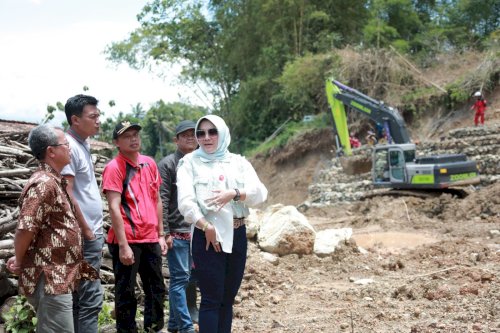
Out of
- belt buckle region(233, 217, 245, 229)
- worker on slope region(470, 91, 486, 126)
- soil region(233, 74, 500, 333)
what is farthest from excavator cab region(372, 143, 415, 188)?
belt buckle region(233, 217, 245, 229)

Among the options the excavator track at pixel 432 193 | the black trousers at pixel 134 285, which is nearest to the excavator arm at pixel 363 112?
the excavator track at pixel 432 193

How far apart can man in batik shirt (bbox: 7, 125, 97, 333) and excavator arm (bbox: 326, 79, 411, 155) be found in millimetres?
14519

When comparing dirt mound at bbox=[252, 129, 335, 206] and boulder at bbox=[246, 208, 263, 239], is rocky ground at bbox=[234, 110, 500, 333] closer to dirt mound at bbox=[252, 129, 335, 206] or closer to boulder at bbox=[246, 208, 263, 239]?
boulder at bbox=[246, 208, 263, 239]

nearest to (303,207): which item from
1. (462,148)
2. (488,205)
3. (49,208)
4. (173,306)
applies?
(462,148)

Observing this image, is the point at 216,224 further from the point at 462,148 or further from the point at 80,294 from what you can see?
the point at 462,148

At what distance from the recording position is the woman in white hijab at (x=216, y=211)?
135 inches

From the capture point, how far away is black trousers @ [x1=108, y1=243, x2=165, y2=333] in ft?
13.4

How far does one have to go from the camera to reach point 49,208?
306cm

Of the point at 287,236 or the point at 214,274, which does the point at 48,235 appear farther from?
the point at 287,236

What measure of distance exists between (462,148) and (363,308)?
43.8ft

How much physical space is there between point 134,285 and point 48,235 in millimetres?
1167

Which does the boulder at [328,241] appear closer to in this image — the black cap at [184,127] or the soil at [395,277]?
the soil at [395,277]

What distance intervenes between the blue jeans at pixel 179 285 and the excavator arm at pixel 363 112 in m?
13.0

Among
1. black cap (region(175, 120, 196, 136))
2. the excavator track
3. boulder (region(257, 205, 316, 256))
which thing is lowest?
the excavator track
